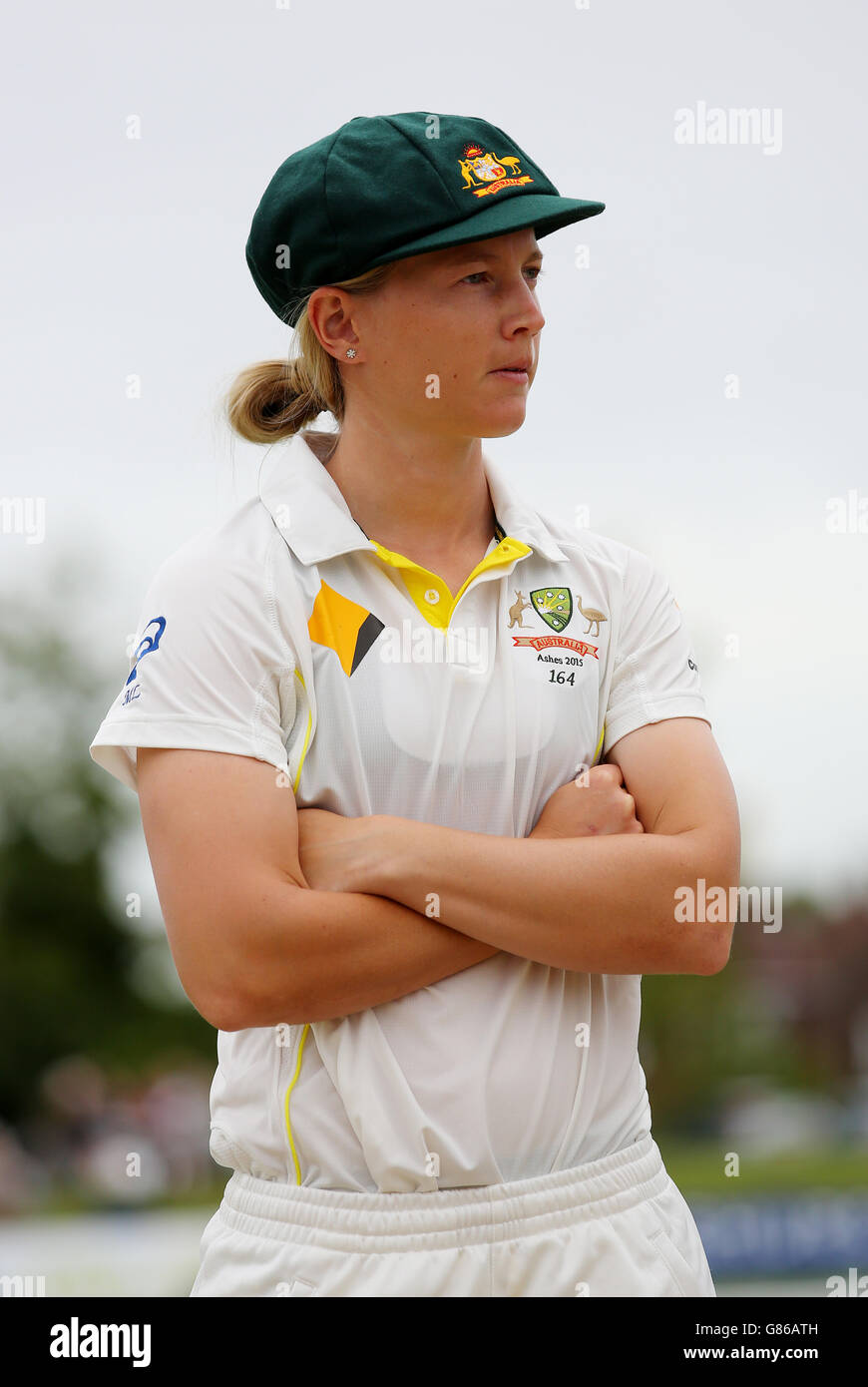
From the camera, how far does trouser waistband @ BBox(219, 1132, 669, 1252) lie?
2215 millimetres

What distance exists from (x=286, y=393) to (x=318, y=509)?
0.42 m

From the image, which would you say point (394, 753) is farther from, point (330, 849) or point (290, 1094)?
point (290, 1094)

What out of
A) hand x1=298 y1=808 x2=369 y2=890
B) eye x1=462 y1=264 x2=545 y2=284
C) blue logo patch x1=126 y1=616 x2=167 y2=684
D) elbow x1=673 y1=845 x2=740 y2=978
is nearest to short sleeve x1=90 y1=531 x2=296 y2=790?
blue logo patch x1=126 y1=616 x2=167 y2=684

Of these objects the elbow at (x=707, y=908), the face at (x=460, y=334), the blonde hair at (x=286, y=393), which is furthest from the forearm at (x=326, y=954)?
the blonde hair at (x=286, y=393)

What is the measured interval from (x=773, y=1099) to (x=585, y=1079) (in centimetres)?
3480

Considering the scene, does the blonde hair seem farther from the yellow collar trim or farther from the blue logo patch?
the blue logo patch

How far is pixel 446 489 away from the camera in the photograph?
2.51 m

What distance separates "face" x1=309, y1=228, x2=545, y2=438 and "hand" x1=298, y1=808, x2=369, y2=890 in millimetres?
670

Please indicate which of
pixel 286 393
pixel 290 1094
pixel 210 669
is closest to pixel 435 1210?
pixel 290 1094

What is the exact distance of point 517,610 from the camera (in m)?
2.46

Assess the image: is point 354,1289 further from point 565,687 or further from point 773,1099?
point 773,1099

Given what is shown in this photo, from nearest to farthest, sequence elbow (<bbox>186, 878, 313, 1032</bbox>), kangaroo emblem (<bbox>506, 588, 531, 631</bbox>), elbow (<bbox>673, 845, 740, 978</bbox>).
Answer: elbow (<bbox>186, 878, 313, 1032</bbox>) → elbow (<bbox>673, 845, 740, 978</bbox>) → kangaroo emblem (<bbox>506, 588, 531, 631</bbox>)

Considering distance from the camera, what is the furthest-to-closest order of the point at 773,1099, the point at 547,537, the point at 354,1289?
the point at 773,1099, the point at 547,537, the point at 354,1289
